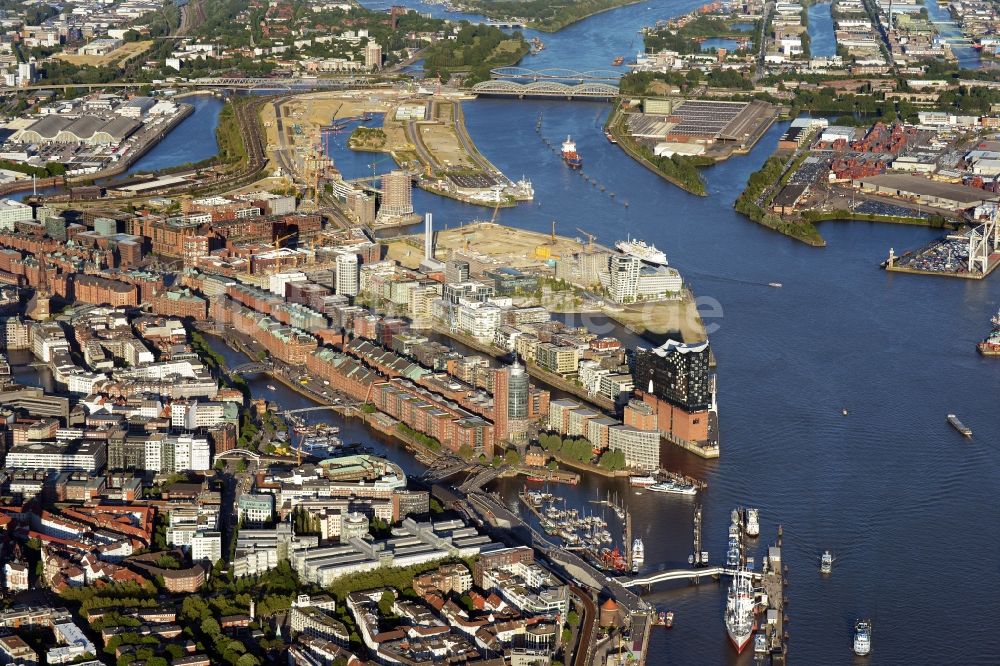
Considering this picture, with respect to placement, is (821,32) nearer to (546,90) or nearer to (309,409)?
(546,90)

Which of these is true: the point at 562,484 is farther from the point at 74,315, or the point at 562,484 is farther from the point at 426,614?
the point at 74,315

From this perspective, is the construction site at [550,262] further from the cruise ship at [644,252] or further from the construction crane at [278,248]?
the construction crane at [278,248]

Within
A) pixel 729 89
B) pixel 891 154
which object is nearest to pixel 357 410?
pixel 891 154

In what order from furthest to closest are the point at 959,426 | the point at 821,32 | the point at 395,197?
1. the point at 821,32
2. the point at 395,197
3. the point at 959,426

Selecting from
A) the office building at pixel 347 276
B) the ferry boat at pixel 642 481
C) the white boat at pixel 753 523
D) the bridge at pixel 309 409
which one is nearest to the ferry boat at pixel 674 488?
the ferry boat at pixel 642 481

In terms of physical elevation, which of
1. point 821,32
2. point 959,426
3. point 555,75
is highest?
point 821,32

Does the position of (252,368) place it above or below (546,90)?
below

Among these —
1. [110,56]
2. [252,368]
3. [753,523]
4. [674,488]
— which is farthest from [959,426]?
[110,56]
